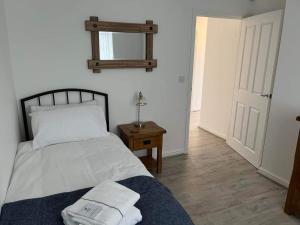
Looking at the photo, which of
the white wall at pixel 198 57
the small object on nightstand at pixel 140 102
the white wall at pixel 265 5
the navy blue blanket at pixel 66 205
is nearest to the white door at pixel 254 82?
the white wall at pixel 265 5

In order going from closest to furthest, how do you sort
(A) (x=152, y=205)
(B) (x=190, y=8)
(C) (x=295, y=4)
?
(A) (x=152, y=205) → (C) (x=295, y=4) → (B) (x=190, y=8)

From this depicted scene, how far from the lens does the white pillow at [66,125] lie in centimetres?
212

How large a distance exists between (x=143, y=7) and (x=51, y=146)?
180 centimetres

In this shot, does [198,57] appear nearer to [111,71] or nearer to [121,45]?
[121,45]

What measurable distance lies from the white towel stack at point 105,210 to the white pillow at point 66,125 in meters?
1.06

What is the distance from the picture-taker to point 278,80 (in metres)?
2.54

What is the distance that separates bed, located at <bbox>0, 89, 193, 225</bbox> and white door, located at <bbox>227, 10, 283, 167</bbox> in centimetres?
183

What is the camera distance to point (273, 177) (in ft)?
8.82

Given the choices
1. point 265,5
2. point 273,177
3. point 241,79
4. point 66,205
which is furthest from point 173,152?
point 265,5

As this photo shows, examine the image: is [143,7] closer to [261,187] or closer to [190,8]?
[190,8]

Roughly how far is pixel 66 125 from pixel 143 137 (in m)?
0.83

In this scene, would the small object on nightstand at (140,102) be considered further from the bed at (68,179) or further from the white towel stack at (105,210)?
the white towel stack at (105,210)

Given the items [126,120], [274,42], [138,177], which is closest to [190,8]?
[274,42]

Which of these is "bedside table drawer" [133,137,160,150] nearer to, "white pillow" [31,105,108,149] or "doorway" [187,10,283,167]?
"white pillow" [31,105,108,149]
